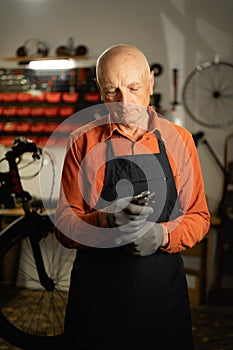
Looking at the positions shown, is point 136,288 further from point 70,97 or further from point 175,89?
point 70,97

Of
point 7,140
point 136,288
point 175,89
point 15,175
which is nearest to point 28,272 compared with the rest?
point 7,140

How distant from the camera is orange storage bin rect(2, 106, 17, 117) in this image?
4.43 m

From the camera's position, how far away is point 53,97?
431 cm

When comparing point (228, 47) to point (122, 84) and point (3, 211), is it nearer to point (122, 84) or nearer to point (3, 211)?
point (3, 211)

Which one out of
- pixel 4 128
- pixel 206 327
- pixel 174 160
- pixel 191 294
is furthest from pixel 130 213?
pixel 4 128

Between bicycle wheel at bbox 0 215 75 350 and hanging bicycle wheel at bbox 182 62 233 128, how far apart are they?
5.55 ft

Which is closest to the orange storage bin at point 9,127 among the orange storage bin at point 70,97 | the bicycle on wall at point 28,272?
the bicycle on wall at point 28,272

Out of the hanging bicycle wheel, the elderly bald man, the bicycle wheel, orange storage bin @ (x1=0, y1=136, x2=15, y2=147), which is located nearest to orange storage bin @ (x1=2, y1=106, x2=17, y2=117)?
orange storage bin @ (x1=0, y1=136, x2=15, y2=147)

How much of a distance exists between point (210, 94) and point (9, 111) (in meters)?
1.93

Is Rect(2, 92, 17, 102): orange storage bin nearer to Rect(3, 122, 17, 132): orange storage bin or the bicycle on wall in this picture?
Rect(3, 122, 17, 132): orange storage bin

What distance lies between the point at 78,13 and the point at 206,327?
3000 millimetres

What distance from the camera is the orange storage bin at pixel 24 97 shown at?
439 centimetres

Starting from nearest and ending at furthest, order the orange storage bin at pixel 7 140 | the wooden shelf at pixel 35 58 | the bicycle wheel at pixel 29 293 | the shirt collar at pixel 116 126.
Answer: the shirt collar at pixel 116 126 < the bicycle wheel at pixel 29 293 < the wooden shelf at pixel 35 58 < the orange storage bin at pixel 7 140

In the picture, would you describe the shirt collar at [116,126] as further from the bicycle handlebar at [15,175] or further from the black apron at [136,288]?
the bicycle handlebar at [15,175]
